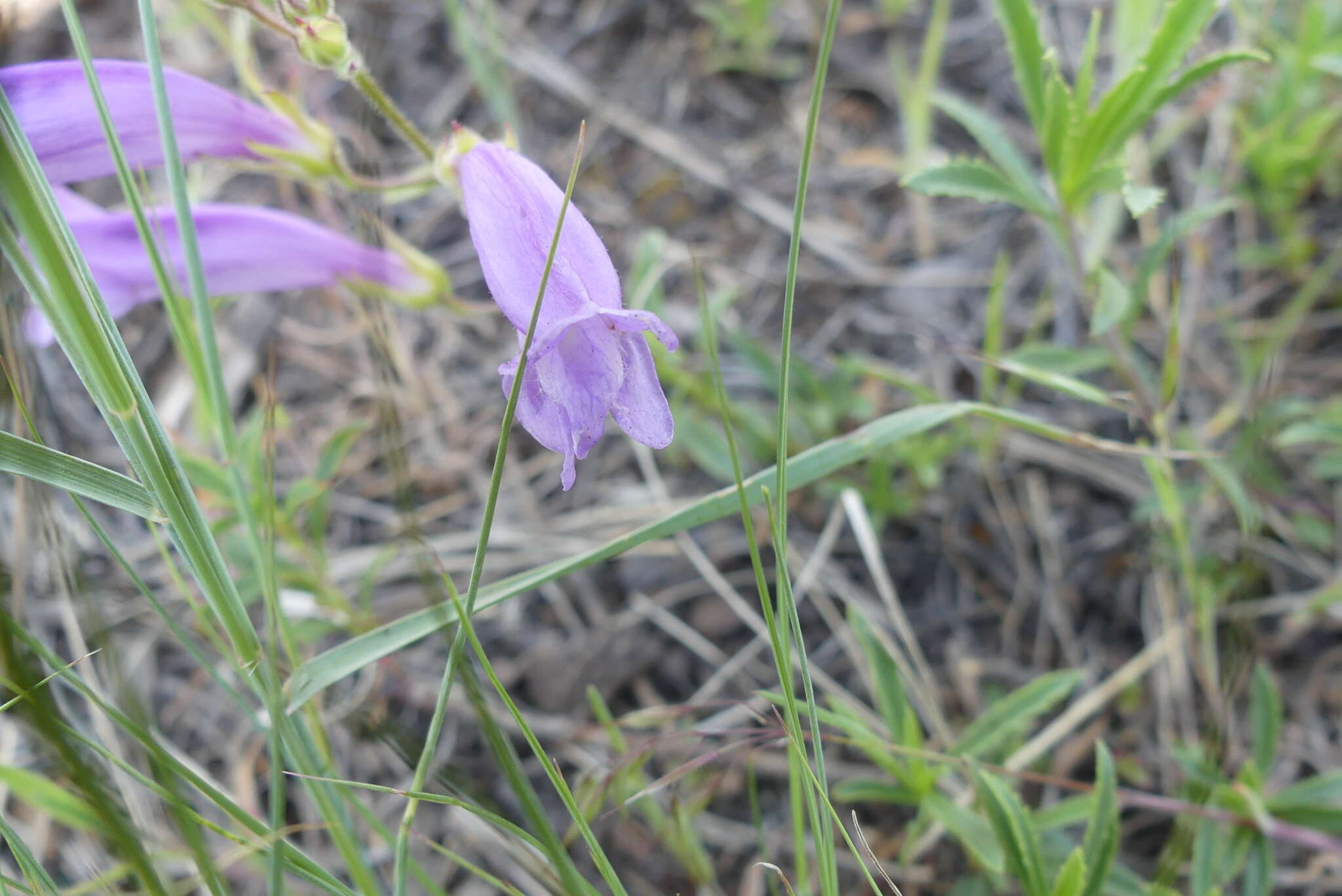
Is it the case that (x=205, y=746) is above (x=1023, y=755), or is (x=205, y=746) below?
below

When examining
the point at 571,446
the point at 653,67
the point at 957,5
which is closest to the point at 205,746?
the point at 571,446

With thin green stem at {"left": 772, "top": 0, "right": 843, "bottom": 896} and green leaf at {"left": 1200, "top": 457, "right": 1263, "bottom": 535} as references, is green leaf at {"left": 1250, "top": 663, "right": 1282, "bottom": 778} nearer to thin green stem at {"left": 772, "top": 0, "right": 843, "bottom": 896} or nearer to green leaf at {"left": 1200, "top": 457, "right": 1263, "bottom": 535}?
green leaf at {"left": 1200, "top": 457, "right": 1263, "bottom": 535}

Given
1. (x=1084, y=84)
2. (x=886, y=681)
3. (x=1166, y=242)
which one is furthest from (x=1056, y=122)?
(x=886, y=681)

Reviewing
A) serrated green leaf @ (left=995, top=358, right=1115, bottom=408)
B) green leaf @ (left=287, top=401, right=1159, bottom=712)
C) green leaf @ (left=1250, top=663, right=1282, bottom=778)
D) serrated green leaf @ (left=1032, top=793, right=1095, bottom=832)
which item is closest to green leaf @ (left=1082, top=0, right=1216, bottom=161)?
serrated green leaf @ (left=995, top=358, right=1115, bottom=408)

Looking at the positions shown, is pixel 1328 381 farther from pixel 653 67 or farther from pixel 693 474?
pixel 653 67

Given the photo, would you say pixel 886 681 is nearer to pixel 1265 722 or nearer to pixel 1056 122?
pixel 1265 722

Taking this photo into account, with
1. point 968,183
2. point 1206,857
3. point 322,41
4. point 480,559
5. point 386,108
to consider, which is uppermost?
point 322,41

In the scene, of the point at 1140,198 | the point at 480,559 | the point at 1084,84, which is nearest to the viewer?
the point at 480,559
